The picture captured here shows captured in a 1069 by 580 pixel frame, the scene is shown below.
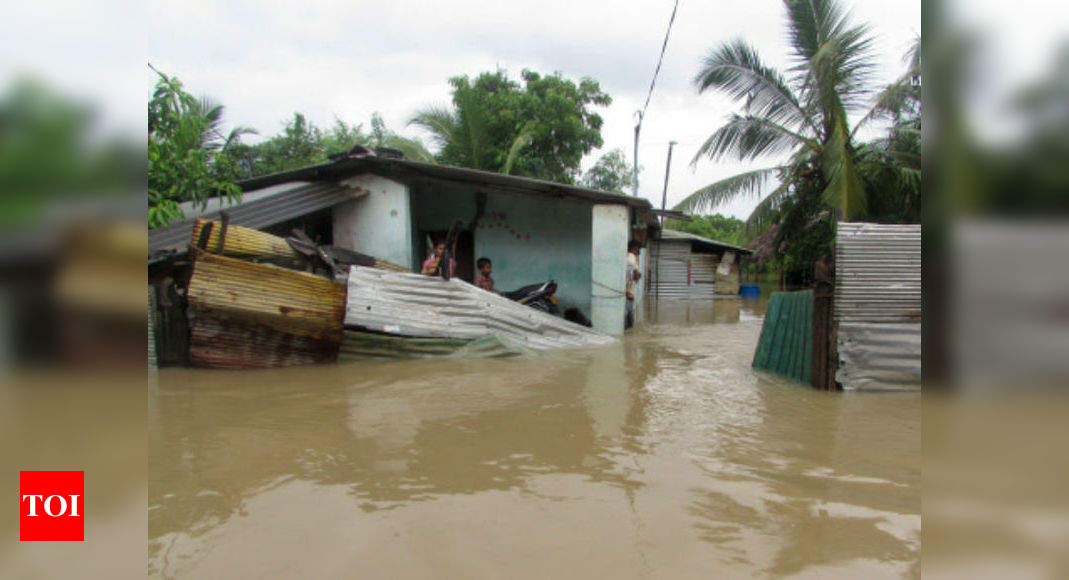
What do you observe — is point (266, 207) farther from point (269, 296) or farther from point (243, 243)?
point (269, 296)

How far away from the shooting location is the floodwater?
2.43m

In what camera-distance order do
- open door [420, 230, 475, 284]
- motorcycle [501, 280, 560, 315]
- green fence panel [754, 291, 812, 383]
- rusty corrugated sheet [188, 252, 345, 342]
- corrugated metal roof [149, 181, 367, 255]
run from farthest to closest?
1. open door [420, 230, 475, 284]
2. motorcycle [501, 280, 560, 315]
3. corrugated metal roof [149, 181, 367, 255]
4. rusty corrugated sheet [188, 252, 345, 342]
5. green fence panel [754, 291, 812, 383]

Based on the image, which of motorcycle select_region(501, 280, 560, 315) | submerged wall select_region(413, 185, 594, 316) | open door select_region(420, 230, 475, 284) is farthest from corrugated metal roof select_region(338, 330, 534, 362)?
open door select_region(420, 230, 475, 284)

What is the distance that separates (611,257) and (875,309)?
16.9ft

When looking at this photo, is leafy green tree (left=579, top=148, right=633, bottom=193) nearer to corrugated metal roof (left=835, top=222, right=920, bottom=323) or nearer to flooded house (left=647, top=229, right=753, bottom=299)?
flooded house (left=647, top=229, right=753, bottom=299)

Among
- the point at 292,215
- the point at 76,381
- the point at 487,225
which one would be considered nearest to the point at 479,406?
the point at 76,381

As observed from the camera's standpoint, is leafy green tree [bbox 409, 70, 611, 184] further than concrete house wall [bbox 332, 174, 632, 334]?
Yes

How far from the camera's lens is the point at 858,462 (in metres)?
3.67

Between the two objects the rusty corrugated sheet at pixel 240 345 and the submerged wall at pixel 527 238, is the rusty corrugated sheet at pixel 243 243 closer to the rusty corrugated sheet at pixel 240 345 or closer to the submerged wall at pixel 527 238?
the rusty corrugated sheet at pixel 240 345

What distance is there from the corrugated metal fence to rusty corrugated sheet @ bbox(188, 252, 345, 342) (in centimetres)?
539

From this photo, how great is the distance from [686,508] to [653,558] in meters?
0.57

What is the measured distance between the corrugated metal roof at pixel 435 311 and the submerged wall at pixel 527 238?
2.70m

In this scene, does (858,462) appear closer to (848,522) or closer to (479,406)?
(848,522)

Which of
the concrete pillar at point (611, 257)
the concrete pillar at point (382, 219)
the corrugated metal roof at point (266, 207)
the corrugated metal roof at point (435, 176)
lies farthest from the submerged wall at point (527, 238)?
the corrugated metal roof at point (266, 207)
